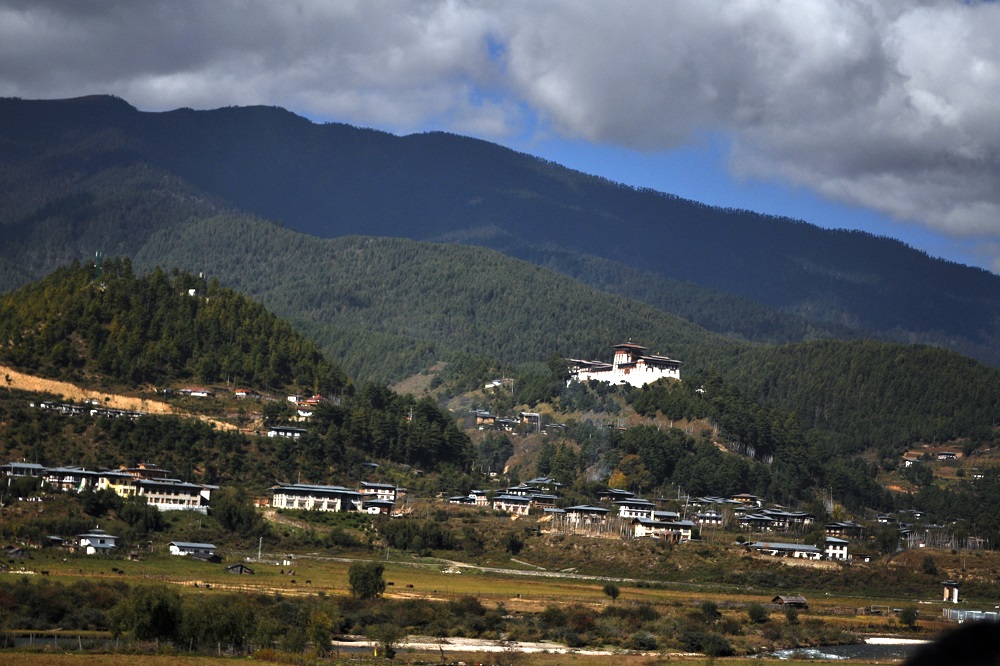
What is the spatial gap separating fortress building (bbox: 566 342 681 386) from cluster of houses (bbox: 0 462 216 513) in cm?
8827

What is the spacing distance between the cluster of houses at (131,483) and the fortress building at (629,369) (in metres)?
88.3

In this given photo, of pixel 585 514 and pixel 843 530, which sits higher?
pixel 843 530

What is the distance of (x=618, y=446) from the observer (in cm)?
15412

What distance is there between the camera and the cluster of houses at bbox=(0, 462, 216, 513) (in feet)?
342

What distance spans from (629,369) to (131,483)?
94752 mm

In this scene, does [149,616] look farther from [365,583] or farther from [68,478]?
[68,478]

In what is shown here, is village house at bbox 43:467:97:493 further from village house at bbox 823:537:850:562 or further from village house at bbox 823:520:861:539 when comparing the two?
village house at bbox 823:520:861:539

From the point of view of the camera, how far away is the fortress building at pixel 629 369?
619ft

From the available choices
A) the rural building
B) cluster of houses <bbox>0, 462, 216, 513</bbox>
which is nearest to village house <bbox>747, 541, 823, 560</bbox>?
the rural building

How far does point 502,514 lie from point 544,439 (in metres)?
45.2

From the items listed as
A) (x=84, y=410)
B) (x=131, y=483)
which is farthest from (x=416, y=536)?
(x=84, y=410)

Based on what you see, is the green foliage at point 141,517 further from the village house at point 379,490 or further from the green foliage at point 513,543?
the green foliage at point 513,543

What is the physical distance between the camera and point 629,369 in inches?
7470

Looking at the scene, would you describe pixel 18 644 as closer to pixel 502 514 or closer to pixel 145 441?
pixel 145 441
